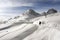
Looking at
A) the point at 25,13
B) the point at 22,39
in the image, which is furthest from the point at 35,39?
the point at 25,13

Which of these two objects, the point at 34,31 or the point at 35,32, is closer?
the point at 35,32

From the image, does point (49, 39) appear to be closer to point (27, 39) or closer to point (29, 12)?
point (27, 39)

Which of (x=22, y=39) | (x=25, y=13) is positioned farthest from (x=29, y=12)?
(x=22, y=39)

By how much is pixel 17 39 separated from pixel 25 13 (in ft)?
65.3

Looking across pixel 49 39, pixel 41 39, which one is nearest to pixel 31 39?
pixel 41 39

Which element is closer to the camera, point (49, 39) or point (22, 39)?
point (49, 39)

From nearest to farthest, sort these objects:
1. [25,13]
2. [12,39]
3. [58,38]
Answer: [58,38] → [12,39] → [25,13]

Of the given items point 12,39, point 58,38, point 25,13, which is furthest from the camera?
point 25,13

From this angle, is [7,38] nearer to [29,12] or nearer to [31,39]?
[31,39]

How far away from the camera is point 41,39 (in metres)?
4.54

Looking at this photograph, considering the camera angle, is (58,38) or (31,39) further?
(31,39)

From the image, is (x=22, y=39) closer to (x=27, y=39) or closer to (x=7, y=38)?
(x=27, y=39)

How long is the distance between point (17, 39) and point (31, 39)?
649 mm

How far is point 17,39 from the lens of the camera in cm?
473
